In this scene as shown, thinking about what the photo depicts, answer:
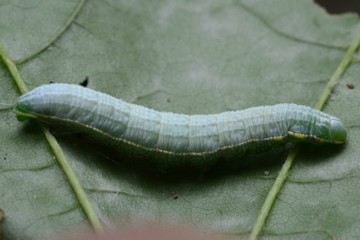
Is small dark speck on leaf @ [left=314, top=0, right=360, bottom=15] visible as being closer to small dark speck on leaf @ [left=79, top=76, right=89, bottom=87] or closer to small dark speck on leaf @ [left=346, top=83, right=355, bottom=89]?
small dark speck on leaf @ [left=346, top=83, right=355, bottom=89]

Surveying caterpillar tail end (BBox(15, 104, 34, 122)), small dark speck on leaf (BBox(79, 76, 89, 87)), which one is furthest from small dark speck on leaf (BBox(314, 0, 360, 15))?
caterpillar tail end (BBox(15, 104, 34, 122))

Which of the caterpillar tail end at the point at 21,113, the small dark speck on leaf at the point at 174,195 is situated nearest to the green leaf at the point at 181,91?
the small dark speck on leaf at the point at 174,195

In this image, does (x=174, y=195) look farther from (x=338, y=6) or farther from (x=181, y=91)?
(x=338, y=6)

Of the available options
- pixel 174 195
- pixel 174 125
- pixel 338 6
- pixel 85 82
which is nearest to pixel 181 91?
pixel 174 125

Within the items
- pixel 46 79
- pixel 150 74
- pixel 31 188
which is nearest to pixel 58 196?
pixel 31 188

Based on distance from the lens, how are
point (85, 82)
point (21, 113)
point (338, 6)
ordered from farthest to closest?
point (338, 6) → point (85, 82) → point (21, 113)

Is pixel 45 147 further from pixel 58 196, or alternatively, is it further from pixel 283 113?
pixel 283 113

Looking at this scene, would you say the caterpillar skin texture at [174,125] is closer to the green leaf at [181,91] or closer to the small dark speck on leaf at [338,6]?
the green leaf at [181,91]
